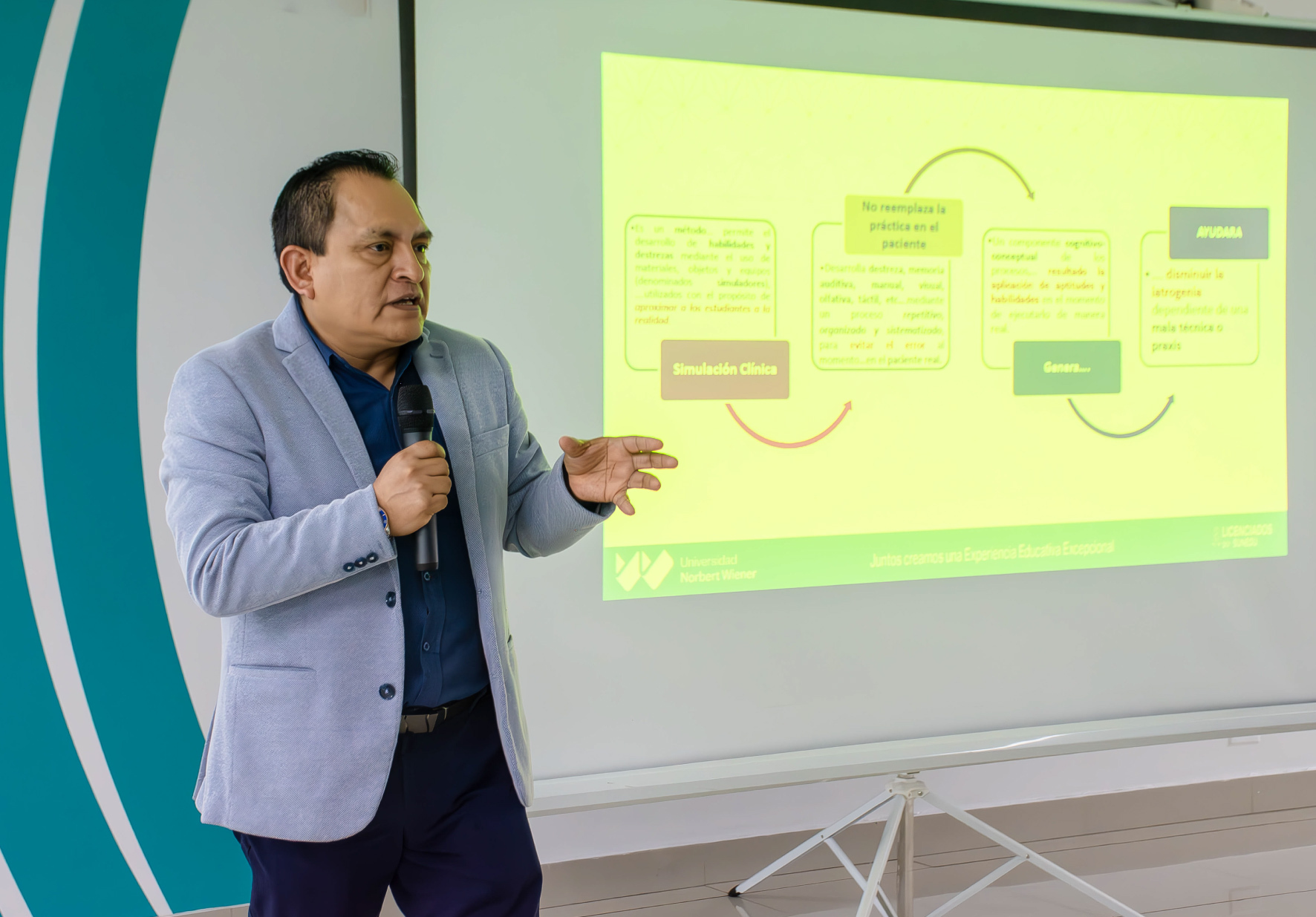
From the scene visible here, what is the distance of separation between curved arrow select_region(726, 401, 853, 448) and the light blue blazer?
96cm

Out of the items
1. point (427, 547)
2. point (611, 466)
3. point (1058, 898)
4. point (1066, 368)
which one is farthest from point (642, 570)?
point (1058, 898)

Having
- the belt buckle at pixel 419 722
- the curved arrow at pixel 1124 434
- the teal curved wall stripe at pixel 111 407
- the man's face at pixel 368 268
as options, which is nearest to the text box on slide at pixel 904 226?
the curved arrow at pixel 1124 434

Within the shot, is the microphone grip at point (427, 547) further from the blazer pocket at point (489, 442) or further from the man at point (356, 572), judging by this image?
the blazer pocket at point (489, 442)

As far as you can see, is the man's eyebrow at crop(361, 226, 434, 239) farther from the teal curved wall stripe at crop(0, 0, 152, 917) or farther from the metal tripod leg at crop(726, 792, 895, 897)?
the metal tripod leg at crop(726, 792, 895, 897)

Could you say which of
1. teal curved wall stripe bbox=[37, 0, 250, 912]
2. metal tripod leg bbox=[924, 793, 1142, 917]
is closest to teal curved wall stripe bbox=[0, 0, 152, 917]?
teal curved wall stripe bbox=[37, 0, 250, 912]

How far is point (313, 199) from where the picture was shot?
1201 mm

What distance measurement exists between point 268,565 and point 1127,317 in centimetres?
206

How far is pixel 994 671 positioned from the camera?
6.79ft

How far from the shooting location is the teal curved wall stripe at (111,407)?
6.22 feet

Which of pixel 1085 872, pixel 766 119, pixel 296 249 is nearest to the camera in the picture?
pixel 296 249

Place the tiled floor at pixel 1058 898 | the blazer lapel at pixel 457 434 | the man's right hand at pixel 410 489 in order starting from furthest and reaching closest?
the tiled floor at pixel 1058 898
the blazer lapel at pixel 457 434
the man's right hand at pixel 410 489

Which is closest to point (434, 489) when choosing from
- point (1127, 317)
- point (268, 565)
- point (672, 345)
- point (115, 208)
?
point (268, 565)

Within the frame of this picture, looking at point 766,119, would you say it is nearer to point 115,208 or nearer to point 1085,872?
point 115,208

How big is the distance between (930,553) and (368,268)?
1466 millimetres
